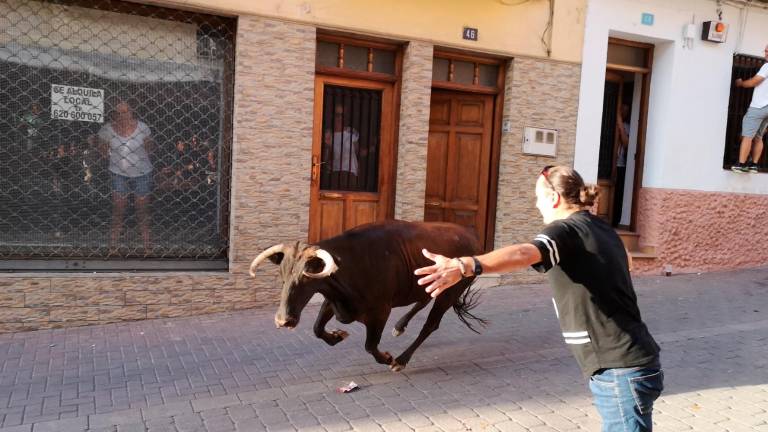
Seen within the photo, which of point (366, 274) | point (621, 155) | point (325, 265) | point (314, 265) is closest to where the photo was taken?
point (325, 265)

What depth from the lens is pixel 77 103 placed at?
6.96 meters

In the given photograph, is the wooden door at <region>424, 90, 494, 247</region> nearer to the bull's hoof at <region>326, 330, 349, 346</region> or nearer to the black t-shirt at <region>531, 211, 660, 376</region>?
the bull's hoof at <region>326, 330, 349, 346</region>

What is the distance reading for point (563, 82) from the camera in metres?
9.41

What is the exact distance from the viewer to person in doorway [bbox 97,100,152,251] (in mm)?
7156

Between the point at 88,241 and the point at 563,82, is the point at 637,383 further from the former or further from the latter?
the point at 563,82

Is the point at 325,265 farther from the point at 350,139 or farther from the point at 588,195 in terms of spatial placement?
the point at 350,139

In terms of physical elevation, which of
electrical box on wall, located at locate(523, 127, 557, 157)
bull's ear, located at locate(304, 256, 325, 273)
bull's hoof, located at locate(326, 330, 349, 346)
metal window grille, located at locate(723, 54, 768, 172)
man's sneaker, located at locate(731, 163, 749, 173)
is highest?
metal window grille, located at locate(723, 54, 768, 172)

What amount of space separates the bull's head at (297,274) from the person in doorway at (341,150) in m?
3.82

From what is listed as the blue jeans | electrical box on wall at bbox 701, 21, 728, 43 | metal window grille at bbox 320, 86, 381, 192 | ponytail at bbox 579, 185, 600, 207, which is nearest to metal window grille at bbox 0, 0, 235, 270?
metal window grille at bbox 320, 86, 381, 192

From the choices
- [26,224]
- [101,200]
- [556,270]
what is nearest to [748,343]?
[556,270]

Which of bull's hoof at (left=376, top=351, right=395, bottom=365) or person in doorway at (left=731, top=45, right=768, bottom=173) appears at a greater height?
person in doorway at (left=731, top=45, right=768, bottom=173)

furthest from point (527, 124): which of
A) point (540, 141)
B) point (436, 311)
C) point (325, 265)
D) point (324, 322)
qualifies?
point (325, 265)

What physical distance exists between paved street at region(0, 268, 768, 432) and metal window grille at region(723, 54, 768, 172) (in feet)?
13.5

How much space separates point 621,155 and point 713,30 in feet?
7.58
